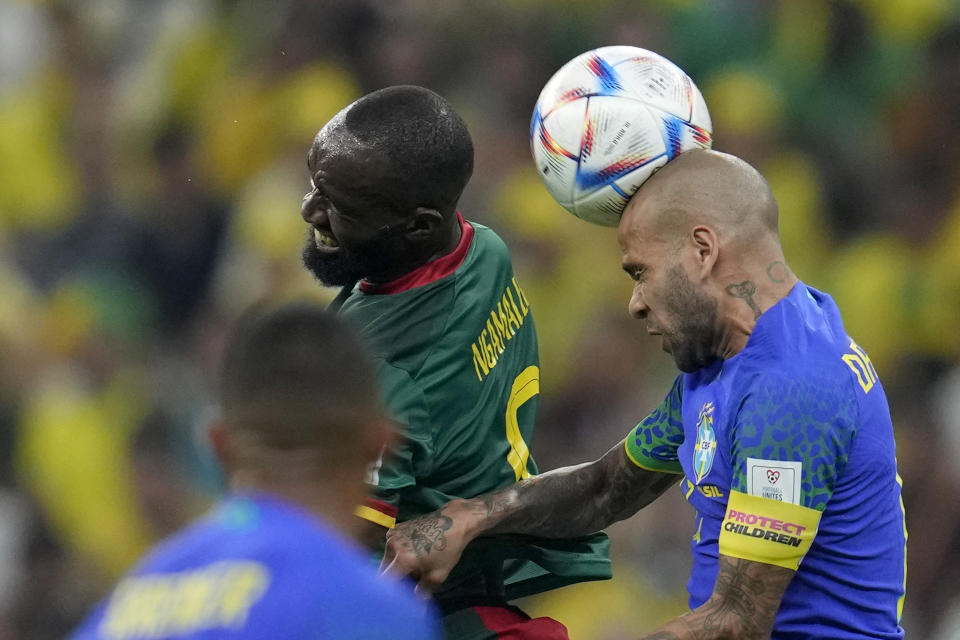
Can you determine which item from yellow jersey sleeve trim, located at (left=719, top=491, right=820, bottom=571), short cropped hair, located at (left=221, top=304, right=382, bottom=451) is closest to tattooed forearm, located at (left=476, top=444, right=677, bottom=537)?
yellow jersey sleeve trim, located at (left=719, top=491, right=820, bottom=571)

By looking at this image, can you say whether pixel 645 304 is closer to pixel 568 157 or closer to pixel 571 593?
pixel 568 157

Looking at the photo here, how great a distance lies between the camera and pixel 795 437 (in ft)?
10.5

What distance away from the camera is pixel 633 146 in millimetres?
3494

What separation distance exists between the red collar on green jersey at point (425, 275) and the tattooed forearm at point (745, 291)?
2.35ft

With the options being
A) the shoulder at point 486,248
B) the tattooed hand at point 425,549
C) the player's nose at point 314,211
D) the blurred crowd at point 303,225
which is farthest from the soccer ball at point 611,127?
the blurred crowd at point 303,225

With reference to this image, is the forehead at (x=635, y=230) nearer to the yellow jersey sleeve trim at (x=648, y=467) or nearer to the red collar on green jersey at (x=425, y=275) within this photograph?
the red collar on green jersey at (x=425, y=275)

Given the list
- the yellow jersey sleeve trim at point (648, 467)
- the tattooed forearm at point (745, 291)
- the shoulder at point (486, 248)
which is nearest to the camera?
the tattooed forearm at point (745, 291)

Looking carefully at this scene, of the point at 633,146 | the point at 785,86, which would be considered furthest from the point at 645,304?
the point at 785,86

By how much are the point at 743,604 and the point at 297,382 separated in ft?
4.96

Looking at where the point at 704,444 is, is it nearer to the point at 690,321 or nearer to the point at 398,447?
the point at 690,321

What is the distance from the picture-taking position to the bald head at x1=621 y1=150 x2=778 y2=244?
3.41 meters

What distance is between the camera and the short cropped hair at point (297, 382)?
2160 mm

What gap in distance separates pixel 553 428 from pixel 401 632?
4.89 meters

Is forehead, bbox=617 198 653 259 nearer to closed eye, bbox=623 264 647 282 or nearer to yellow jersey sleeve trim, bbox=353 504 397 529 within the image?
closed eye, bbox=623 264 647 282
